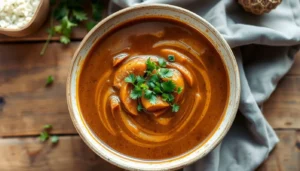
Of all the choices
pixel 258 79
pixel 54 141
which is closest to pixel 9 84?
pixel 54 141

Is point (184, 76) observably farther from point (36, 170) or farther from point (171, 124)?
point (36, 170)

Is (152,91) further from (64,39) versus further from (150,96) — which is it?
(64,39)

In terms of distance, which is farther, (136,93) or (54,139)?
(54,139)

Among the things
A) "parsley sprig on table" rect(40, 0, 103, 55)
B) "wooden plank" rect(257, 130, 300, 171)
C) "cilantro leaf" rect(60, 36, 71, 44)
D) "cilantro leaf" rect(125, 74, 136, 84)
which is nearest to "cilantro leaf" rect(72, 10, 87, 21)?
"parsley sprig on table" rect(40, 0, 103, 55)

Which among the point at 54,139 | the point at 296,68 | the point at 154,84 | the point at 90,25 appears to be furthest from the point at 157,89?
the point at 296,68

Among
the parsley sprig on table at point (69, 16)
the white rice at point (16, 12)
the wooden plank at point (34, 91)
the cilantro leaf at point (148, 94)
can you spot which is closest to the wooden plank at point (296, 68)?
the cilantro leaf at point (148, 94)

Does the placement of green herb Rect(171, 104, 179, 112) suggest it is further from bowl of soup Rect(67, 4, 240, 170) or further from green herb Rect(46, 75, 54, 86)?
green herb Rect(46, 75, 54, 86)
